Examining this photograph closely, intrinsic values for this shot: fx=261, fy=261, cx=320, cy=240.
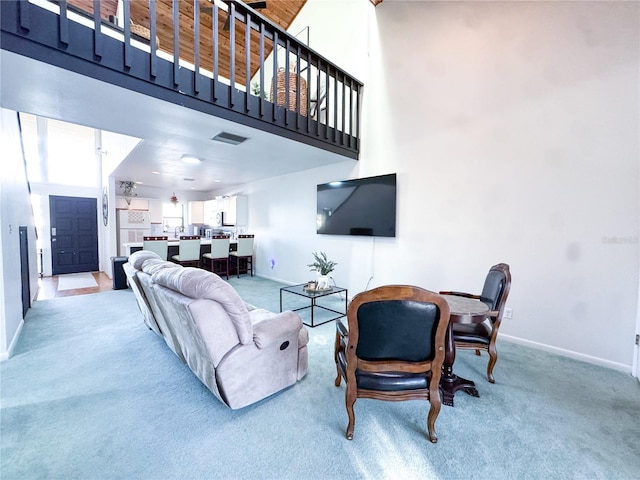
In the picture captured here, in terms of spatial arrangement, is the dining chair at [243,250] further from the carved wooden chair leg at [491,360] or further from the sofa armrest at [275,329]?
the carved wooden chair leg at [491,360]

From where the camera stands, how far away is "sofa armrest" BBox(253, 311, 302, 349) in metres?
1.79

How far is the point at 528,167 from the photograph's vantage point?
274 cm

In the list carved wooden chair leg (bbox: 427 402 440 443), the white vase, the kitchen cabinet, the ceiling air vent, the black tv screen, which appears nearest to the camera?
carved wooden chair leg (bbox: 427 402 440 443)

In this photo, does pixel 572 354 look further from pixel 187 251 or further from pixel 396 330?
pixel 187 251

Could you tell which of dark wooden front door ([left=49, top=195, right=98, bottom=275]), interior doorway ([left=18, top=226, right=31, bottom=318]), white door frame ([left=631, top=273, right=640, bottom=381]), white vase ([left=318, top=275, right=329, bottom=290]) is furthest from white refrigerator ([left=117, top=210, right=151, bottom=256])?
white door frame ([left=631, top=273, right=640, bottom=381])

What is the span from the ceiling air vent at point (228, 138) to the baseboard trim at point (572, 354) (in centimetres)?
397

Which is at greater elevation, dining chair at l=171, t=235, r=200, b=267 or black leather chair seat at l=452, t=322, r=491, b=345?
dining chair at l=171, t=235, r=200, b=267

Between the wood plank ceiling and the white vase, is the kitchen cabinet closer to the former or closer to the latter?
the wood plank ceiling

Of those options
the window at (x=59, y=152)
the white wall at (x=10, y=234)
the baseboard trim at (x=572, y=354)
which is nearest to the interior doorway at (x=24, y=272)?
the white wall at (x=10, y=234)

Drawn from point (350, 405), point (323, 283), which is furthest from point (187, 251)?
point (350, 405)

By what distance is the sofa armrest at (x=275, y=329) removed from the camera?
1788 millimetres

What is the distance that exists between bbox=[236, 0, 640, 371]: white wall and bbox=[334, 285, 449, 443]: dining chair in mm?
2071

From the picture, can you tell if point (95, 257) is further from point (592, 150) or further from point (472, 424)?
point (592, 150)

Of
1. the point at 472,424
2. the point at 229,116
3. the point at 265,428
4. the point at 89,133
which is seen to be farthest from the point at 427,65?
the point at 89,133
